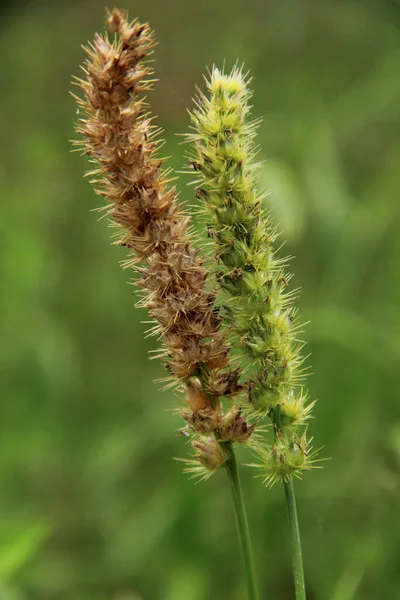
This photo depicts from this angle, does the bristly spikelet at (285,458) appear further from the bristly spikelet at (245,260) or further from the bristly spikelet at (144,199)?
the bristly spikelet at (144,199)

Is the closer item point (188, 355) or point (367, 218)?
point (188, 355)

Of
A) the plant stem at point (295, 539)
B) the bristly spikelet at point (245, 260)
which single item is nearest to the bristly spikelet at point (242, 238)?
the bristly spikelet at point (245, 260)

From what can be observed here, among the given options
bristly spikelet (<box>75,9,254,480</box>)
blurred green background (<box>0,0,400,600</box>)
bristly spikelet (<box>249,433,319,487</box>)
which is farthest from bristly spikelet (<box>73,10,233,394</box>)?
blurred green background (<box>0,0,400,600</box>)

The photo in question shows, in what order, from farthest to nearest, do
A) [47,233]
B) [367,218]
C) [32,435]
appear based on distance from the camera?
[47,233] < [32,435] < [367,218]

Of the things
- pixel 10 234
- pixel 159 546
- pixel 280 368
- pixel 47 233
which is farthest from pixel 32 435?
pixel 280 368

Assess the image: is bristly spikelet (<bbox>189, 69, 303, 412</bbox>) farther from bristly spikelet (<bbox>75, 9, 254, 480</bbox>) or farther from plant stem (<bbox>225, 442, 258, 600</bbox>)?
plant stem (<bbox>225, 442, 258, 600</bbox>)

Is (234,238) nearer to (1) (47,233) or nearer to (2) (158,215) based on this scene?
(2) (158,215)

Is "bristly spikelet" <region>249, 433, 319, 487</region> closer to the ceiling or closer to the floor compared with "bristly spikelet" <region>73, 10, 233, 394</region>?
closer to the floor
